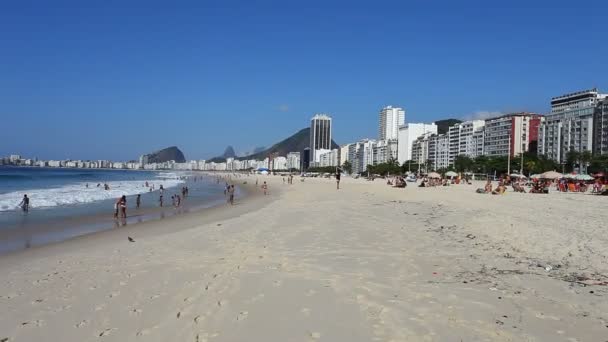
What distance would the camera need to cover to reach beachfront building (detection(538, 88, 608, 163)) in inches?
4097

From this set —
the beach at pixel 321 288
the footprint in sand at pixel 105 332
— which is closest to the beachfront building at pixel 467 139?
the beach at pixel 321 288

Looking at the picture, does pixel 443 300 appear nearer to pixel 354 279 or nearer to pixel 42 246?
pixel 354 279

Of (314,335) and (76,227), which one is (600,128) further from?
(314,335)

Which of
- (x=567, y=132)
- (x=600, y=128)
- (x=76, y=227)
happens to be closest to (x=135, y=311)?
(x=76, y=227)

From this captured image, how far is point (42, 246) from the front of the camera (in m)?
11.8

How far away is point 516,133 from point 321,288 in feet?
433

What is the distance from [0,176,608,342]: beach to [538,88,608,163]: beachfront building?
108 metres

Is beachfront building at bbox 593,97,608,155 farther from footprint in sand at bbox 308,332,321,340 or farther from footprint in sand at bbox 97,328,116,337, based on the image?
footprint in sand at bbox 97,328,116,337

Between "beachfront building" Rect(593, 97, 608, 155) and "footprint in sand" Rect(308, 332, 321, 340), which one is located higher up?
"beachfront building" Rect(593, 97, 608, 155)

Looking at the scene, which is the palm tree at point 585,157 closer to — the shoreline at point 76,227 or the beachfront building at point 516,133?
the beachfront building at point 516,133

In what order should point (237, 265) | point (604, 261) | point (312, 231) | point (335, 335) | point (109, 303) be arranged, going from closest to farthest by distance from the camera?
1. point (335, 335)
2. point (109, 303)
3. point (604, 261)
4. point (237, 265)
5. point (312, 231)

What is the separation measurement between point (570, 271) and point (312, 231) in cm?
696

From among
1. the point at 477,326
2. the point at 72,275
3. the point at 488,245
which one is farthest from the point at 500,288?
the point at 72,275

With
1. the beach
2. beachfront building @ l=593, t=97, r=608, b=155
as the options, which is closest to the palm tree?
beachfront building @ l=593, t=97, r=608, b=155
